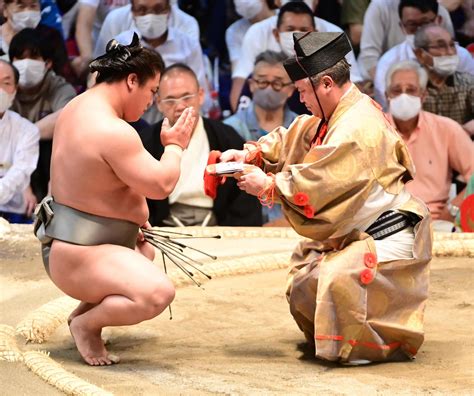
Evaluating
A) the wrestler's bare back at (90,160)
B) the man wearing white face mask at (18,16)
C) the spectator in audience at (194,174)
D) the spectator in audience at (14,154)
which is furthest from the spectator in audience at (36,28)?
the wrestler's bare back at (90,160)

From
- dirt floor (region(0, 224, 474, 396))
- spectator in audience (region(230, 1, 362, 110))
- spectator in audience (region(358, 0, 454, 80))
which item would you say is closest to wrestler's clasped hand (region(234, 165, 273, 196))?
dirt floor (region(0, 224, 474, 396))

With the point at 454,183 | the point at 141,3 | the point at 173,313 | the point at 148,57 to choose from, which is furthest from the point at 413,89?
the point at 148,57

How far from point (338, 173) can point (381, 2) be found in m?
2.85

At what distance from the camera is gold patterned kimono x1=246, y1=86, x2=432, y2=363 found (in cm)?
293

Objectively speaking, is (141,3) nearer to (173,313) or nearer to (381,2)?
(381,2)

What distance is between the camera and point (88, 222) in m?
2.92

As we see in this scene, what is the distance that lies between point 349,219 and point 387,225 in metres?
0.16

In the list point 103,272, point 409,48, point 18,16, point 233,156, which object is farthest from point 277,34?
point 103,272

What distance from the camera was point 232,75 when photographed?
555 centimetres

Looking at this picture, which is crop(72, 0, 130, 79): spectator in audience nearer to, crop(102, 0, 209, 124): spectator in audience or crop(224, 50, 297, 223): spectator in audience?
crop(102, 0, 209, 124): spectator in audience

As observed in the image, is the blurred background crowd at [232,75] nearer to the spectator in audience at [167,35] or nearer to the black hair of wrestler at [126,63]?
the spectator in audience at [167,35]

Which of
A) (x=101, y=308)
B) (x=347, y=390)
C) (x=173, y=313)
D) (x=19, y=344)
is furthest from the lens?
(x=173, y=313)

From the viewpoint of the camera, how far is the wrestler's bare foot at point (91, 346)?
2.93 meters

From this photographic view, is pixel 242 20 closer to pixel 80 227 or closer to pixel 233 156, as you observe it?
pixel 233 156
